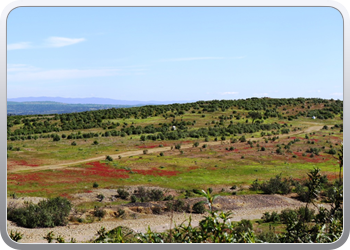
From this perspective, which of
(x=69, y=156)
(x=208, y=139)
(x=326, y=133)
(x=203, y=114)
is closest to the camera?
(x=69, y=156)

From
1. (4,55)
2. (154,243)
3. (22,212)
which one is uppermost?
(4,55)

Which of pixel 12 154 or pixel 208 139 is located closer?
pixel 12 154

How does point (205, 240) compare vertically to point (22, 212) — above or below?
above

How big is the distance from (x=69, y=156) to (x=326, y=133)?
38.6 m

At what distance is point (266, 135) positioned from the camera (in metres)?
61.0

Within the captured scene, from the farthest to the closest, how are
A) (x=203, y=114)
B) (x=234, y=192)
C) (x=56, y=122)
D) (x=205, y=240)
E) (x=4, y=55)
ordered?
(x=203, y=114) → (x=56, y=122) → (x=234, y=192) → (x=4, y=55) → (x=205, y=240)

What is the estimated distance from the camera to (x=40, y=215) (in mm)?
15320

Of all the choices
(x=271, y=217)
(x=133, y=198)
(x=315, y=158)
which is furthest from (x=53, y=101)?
(x=315, y=158)

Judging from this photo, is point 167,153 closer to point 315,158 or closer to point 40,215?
point 315,158

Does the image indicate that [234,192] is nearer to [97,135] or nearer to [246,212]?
[246,212]

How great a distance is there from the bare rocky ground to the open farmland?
1.37 metres

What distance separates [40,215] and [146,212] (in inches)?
247

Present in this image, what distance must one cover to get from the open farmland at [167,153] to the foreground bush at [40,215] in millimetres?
3453

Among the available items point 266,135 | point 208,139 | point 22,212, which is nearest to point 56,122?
point 208,139
